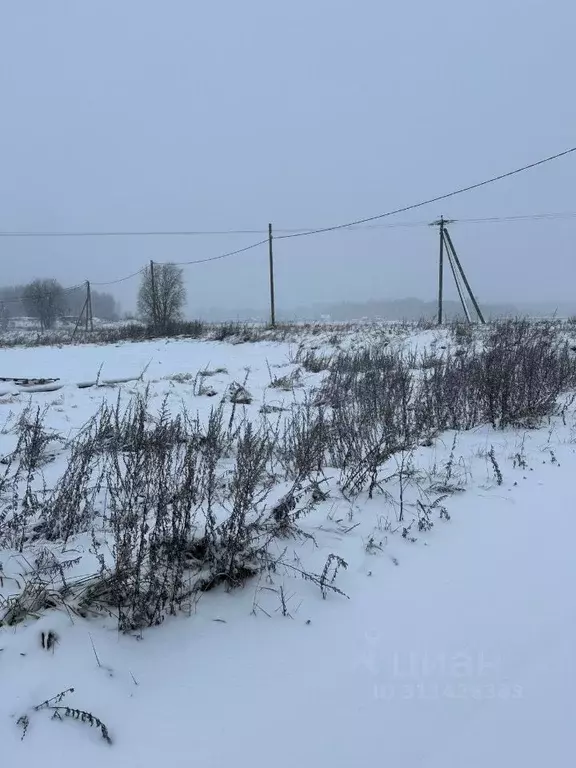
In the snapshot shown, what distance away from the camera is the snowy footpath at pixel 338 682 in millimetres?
1372

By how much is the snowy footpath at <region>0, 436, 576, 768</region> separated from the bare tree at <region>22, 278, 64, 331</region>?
53573mm

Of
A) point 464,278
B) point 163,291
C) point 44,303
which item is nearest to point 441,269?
point 464,278

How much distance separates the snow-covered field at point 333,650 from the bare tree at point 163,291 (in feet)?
94.2

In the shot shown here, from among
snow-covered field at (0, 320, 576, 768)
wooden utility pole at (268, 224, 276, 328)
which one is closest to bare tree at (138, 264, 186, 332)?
wooden utility pole at (268, 224, 276, 328)

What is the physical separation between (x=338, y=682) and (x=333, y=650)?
0.15m

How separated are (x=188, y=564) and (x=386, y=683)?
99cm

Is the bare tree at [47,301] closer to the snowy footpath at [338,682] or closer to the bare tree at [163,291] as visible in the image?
the bare tree at [163,291]

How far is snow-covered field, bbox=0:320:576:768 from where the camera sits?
1.39 metres

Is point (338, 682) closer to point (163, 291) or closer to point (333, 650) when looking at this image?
point (333, 650)

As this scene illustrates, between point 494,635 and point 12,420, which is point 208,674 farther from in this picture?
point 12,420

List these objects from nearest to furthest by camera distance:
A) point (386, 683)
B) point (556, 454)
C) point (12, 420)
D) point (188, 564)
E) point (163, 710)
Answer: point (163, 710)
point (386, 683)
point (188, 564)
point (556, 454)
point (12, 420)

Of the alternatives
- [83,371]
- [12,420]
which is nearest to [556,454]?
[12,420]

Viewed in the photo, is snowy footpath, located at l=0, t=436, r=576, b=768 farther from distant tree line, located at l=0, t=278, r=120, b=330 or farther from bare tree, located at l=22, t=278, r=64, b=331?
bare tree, located at l=22, t=278, r=64, b=331

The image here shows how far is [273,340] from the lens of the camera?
48.0 feet
